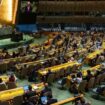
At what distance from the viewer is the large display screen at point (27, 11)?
112ft

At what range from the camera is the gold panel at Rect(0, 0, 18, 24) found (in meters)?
22.1

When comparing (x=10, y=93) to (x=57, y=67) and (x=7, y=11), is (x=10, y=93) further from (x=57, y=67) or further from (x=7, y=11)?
(x=7, y=11)

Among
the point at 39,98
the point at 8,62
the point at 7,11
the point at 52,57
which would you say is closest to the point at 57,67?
the point at 52,57

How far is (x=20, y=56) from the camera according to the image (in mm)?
21547

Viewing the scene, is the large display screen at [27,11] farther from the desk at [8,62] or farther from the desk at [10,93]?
the desk at [10,93]

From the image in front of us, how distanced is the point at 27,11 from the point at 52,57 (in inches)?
566

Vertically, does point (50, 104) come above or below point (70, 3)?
below

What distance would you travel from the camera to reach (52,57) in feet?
70.4

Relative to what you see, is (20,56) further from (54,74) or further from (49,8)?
(49,8)

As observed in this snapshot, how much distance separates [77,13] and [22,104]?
30452 mm

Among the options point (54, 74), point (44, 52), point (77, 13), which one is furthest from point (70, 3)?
point (54, 74)

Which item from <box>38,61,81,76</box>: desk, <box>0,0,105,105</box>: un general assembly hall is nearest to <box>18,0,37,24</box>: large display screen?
<box>0,0,105,105</box>: un general assembly hall

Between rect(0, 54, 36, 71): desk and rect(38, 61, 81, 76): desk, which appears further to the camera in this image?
rect(0, 54, 36, 71): desk

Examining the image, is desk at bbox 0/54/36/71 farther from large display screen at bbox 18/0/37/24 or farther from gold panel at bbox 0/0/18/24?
large display screen at bbox 18/0/37/24
